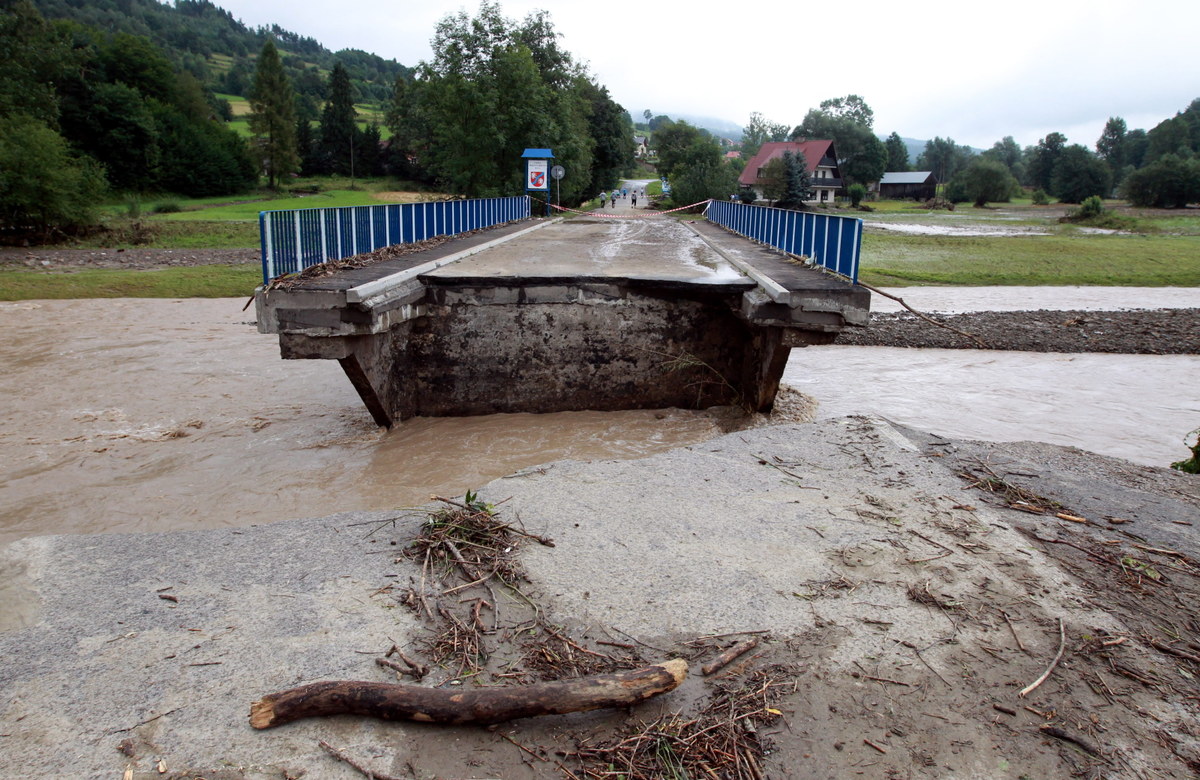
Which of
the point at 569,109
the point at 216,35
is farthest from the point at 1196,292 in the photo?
the point at 216,35

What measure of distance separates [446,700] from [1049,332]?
594 inches

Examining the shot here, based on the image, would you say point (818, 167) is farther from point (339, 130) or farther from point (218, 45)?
point (218, 45)

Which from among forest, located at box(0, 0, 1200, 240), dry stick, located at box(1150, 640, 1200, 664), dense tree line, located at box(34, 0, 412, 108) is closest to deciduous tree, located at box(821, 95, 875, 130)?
forest, located at box(0, 0, 1200, 240)

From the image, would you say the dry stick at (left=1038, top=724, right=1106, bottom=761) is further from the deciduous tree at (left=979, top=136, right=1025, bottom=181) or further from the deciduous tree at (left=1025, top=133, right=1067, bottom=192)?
the deciduous tree at (left=979, top=136, right=1025, bottom=181)

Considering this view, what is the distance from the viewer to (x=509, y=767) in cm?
274

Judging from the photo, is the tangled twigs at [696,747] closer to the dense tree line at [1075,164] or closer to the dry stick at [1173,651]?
the dry stick at [1173,651]

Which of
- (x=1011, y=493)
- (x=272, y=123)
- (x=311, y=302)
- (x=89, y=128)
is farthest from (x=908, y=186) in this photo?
(x=311, y=302)

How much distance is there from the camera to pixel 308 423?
28.1ft

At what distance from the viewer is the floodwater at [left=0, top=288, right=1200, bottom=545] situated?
645cm

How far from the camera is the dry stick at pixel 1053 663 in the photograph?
10.3 feet

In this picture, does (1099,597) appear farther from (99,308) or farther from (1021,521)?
(99,308)

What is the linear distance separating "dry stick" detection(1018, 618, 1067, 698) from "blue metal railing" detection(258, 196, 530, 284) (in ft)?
19.4

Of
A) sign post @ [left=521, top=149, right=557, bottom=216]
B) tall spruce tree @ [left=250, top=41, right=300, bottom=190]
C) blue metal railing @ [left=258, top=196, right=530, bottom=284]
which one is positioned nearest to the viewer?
blue metal railing @ [left=258, top=196, right=530, bottom=284]

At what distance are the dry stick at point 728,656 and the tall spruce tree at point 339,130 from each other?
226 ft
